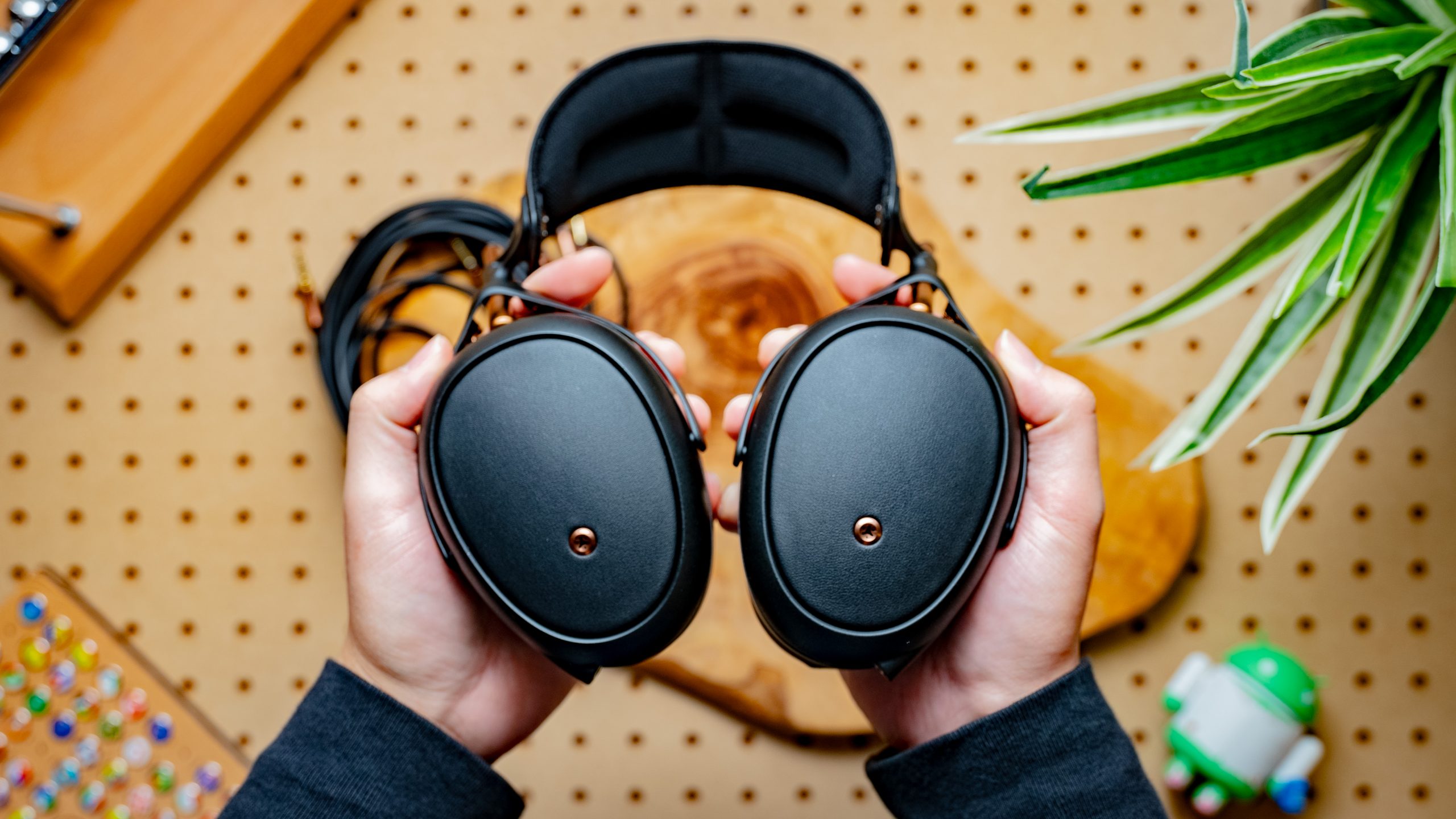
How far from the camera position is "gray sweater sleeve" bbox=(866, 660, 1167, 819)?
0.51 metres

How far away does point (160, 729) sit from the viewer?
75 cm

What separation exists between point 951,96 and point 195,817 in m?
0.81

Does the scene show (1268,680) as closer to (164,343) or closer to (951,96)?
(951,96)

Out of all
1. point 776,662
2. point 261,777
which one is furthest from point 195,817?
point 776,662

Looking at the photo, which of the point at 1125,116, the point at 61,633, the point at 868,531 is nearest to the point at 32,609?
the point at 61,633

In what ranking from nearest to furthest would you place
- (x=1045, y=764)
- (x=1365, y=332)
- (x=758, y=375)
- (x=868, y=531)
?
(x=868, y=531) < (x=1045, y=764) < (x=1365, y=332) < (x=758, y=375)

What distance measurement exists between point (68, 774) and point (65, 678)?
73 mm

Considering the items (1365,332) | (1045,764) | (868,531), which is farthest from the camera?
(1365,332)

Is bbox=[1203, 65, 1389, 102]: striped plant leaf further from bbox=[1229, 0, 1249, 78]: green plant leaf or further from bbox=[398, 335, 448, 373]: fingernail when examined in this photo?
bbox=[398, 335, 448, 373]: fingernail

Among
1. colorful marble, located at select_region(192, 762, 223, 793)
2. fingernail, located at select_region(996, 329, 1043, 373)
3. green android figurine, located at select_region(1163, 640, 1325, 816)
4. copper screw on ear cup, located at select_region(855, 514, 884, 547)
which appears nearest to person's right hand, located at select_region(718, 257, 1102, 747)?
fingernail, located at select_region(996, 329, 1043, 373)

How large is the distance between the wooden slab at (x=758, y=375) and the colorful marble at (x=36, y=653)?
48cm

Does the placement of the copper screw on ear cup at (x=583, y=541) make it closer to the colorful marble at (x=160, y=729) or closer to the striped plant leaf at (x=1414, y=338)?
the striped plant leaf at (x=1414, y=338)

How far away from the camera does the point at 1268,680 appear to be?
0.68 m

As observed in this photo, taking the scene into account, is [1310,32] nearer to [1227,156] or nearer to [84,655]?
[1227,156]
